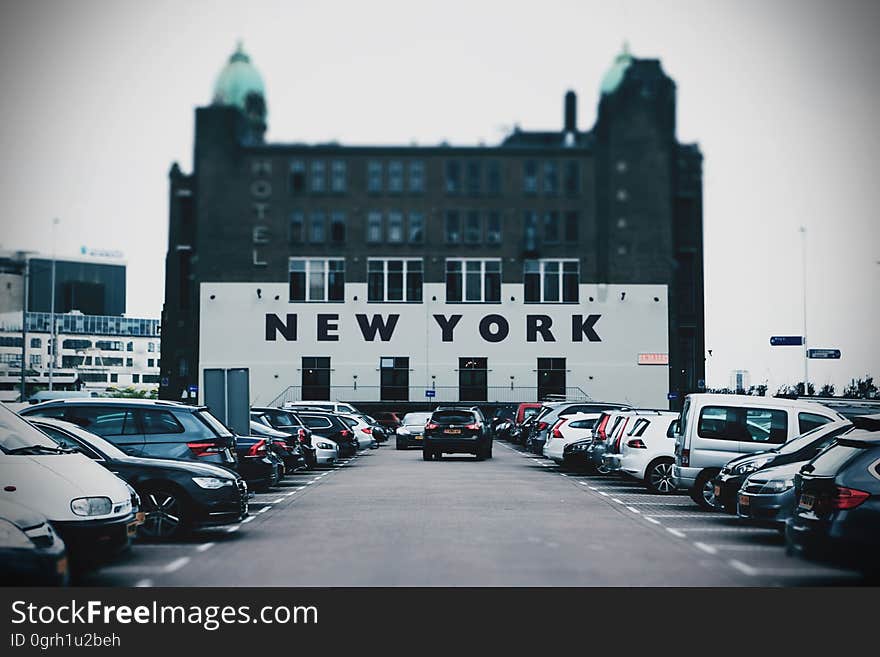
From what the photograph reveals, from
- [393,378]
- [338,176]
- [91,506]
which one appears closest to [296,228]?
[393,378]

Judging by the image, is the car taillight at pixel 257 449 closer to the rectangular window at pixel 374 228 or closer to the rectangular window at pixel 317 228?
the rectangular window at pixel 317 228

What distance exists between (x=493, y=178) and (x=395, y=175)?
19.2ft

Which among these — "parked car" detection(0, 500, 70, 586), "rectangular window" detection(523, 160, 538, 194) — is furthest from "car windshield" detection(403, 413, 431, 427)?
"parked car" detection(0, 500, 70, 586)

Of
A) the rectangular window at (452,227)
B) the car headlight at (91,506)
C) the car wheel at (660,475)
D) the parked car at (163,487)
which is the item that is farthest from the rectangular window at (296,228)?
the car headlight at (91,506)

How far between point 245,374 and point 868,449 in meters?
19.1

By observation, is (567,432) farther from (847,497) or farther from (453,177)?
(453,177)

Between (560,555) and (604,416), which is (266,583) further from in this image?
(604,416)

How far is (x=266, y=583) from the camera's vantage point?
426 inches

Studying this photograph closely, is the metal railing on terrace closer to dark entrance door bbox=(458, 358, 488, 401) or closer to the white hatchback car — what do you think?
dark entrance door bbox=(458, 358, 488, 401)

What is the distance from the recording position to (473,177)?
5291 cm

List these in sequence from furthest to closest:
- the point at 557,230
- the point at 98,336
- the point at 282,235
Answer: the point at 98,336
the point at 282,235
the point at 557,230

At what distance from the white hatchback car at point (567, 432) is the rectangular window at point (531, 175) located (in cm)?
1665

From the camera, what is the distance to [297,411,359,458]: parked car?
35969 mm

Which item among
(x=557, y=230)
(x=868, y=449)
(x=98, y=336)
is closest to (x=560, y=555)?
(x=868, y=449)
